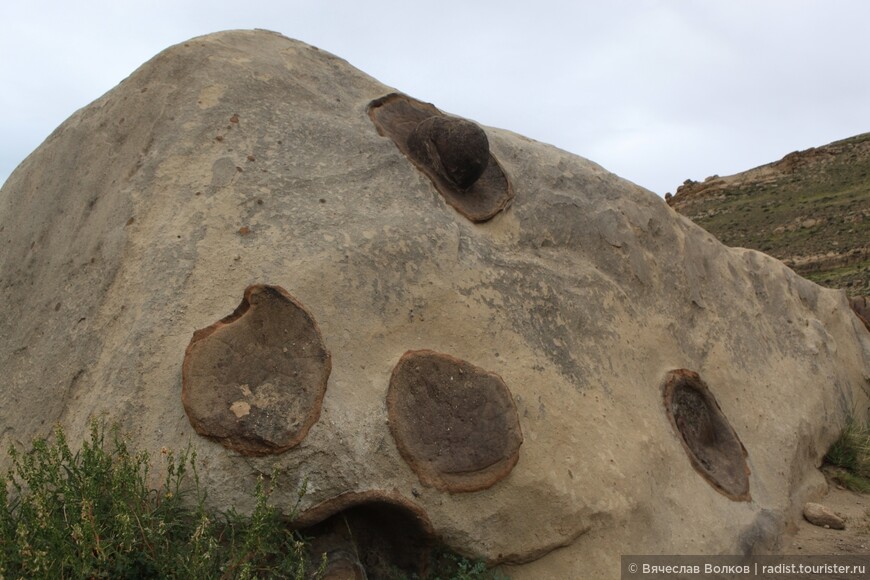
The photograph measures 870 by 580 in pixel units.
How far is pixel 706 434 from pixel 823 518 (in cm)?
103

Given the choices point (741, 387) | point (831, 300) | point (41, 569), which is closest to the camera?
point (41, 569)

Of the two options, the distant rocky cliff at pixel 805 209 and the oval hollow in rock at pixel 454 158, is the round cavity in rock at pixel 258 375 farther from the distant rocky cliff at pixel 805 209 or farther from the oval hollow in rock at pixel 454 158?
the distant rocky cliff at pixel 805 209

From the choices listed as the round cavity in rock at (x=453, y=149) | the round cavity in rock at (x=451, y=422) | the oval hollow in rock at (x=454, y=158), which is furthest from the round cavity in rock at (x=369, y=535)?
the round cavity in rock at (x=453, y=149)

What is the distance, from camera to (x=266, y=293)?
3395mm

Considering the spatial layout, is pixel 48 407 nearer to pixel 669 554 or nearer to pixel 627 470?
pixel 627 470

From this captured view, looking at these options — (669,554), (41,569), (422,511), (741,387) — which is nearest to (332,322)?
(422,511)

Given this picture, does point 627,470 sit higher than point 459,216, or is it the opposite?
point 459,216

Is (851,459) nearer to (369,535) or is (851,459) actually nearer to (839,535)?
(839,535)

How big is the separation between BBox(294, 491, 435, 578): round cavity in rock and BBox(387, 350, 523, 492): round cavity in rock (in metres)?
0.20

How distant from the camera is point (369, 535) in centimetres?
348

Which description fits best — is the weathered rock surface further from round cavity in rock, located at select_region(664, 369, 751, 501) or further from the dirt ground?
round cavity in rock, located at select_region(664, 369, 751, 501)

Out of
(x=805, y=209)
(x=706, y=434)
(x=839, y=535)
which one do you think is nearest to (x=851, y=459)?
(x=839, y=535)

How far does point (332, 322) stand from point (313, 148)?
1145 mm

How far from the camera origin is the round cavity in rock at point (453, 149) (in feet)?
14.5
